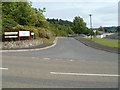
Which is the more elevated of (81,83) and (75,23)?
(75,23)

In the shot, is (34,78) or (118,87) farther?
(34,78)

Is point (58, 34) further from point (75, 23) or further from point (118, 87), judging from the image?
point (118, 87)

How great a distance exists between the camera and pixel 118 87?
6.40 meters

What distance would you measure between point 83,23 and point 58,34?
1873 centimetres

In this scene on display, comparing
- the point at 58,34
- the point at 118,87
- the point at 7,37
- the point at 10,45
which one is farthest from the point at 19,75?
the point at 58,34

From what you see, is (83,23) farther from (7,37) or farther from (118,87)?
(118,87)

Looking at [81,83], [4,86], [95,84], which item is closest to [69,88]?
[81,83]

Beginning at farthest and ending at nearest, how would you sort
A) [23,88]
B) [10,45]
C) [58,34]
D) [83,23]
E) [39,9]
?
[83,23], [58,34], [39,9], [10,45], [23,88]

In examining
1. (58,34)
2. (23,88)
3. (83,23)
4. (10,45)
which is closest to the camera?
(23,88)

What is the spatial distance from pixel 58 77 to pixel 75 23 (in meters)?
88.6

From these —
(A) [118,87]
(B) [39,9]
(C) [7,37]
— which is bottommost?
(A) [118,87]

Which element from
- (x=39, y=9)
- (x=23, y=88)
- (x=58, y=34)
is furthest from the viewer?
(x=58, y=34)

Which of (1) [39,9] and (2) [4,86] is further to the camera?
(1) [39,9]

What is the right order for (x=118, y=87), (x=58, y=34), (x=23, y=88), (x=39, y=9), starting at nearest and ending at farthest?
(x=23, y=88)
(x=118, y=87)
(x=39, y=9)
(x=58, y=34)
